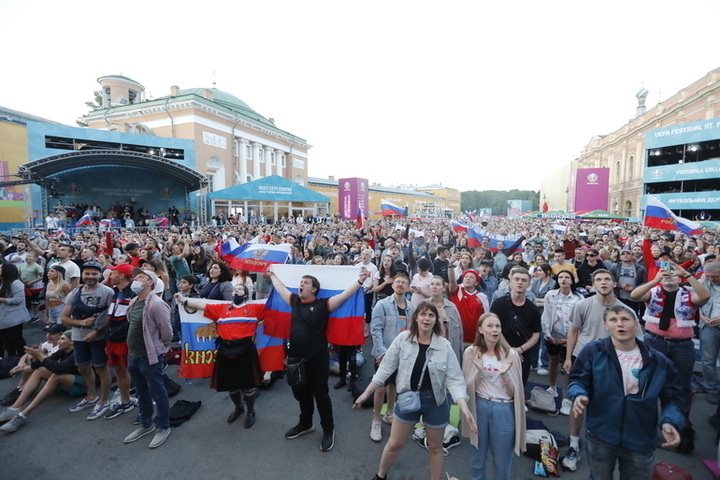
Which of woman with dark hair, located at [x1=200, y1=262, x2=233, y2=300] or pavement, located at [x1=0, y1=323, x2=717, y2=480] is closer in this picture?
pavement, located at [x1=0, y1=323, x2=717, y2=480]

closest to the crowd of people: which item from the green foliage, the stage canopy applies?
the stage canopy

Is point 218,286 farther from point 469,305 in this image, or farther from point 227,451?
point 469,305

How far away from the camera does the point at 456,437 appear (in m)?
3.86

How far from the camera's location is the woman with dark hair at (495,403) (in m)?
2.82

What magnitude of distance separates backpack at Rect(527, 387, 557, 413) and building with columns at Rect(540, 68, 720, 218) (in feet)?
133

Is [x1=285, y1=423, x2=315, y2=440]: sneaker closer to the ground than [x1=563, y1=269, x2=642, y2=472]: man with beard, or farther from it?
closer to the ground

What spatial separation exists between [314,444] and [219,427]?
1278 mm

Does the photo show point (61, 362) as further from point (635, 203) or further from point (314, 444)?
point (635, 203)

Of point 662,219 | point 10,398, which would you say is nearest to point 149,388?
point 10,398

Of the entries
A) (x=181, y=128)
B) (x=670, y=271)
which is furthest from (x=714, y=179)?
(x=181, y=128)

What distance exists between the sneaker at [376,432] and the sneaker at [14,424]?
171 inches

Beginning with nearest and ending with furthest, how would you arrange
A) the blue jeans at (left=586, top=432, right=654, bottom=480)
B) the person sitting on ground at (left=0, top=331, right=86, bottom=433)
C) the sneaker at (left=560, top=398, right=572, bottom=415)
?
the blue jeans at (left=586, top=432, right=654, bottom=480), the person sitting on ground at (left=0, top=331, right=86, bottom=433), the sneaker at (left=560, top=398, right=572, bottom=415)

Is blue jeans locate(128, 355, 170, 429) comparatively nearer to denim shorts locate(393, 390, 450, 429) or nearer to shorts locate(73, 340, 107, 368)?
shorts locate(73, 340, 107, 368)

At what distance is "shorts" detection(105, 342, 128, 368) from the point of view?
4254 mm
